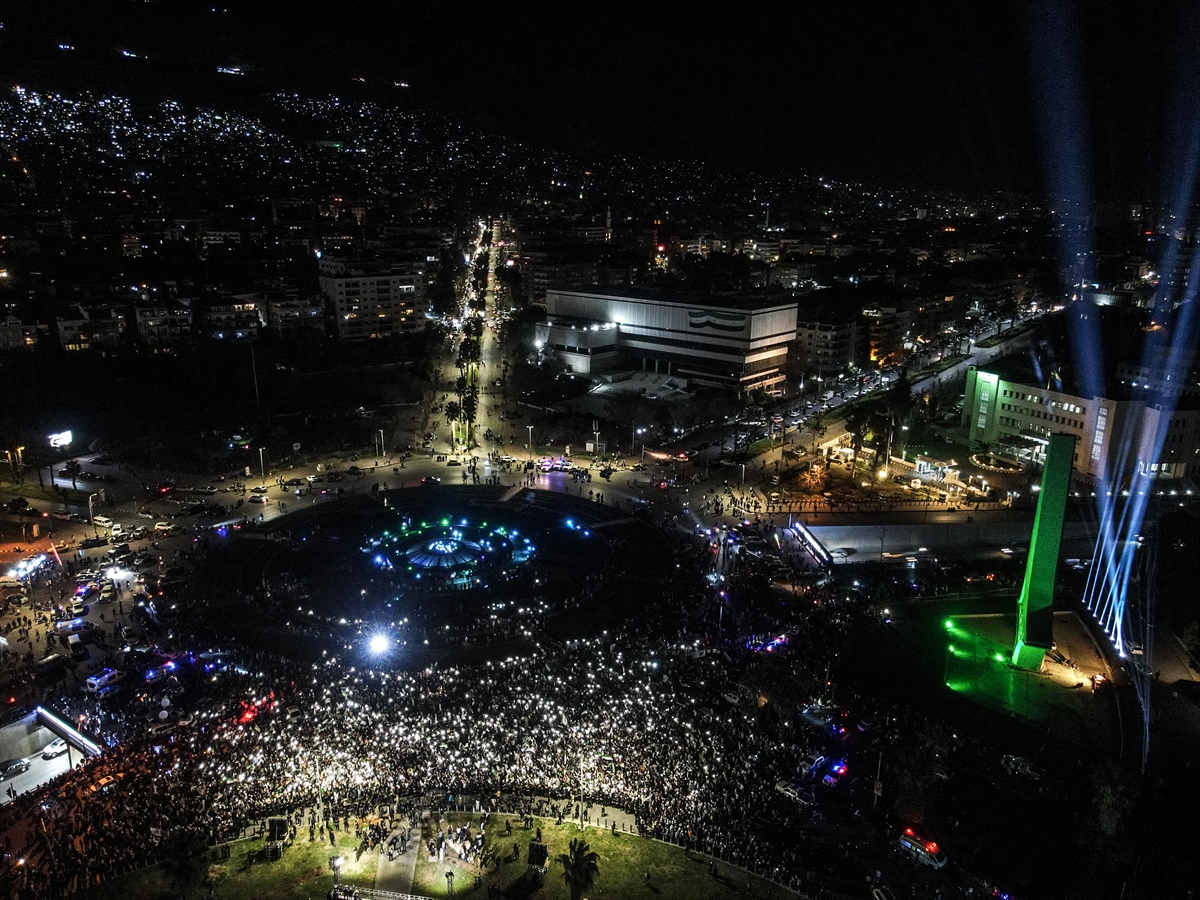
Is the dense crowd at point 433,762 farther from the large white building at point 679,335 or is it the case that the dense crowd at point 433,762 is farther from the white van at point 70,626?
the large white building at point 679,335

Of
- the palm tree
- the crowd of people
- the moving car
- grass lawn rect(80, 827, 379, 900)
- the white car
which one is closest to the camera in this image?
grass lawn rect(80, 827, 379, 900)

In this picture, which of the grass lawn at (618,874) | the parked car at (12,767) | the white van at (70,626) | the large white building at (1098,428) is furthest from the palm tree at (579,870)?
the large white building at (1098,428)

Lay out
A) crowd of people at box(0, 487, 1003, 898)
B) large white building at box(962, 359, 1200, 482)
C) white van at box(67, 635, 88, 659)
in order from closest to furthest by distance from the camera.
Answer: crowd of people at box(0, 487, 1003, 898) < white van at box(67, 635, 88, 659) < large white building at box(962, 359, 1200, 482)

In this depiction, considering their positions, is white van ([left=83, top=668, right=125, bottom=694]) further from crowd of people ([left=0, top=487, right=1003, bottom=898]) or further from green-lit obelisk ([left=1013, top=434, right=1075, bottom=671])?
green-lit obelisk ([left=1013, top=434, right=1075, bottom=671])

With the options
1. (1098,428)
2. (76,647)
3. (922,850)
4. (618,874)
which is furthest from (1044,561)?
(76,647)

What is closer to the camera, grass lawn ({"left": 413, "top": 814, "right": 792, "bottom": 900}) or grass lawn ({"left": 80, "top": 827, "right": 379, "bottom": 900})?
grass lawn ({"left": 80, "top": 827, "right": 379, "bottom": 900})

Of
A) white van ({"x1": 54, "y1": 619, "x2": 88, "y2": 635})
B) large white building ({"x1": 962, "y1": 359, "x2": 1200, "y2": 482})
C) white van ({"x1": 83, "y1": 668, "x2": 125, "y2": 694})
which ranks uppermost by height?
large white building ({"x1": 962, "y1": 359, "x2": 1200, "y2": 482})

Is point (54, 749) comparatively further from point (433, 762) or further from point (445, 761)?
point (445, 761)

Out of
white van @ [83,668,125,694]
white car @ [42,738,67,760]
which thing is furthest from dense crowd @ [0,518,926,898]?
white van @ [83,668,125,694]
